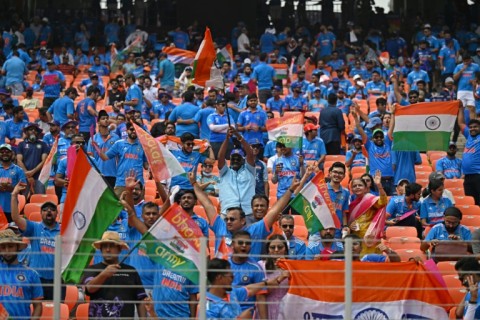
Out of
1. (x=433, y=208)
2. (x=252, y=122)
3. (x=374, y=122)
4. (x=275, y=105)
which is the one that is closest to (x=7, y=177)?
(x=433, y=208)

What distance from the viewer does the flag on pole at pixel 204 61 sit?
19047 millimetres

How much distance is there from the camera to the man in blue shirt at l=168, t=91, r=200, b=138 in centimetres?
2345

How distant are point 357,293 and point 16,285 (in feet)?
10.6

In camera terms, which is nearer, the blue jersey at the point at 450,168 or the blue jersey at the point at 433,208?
the blue jersey at the point at 433,208

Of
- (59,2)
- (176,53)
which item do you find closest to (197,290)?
(176,53)

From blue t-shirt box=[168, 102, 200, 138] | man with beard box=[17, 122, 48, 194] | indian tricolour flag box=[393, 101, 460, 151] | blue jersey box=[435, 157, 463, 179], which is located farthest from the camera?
blue t-shirt box=[168, 102, 200, 138]

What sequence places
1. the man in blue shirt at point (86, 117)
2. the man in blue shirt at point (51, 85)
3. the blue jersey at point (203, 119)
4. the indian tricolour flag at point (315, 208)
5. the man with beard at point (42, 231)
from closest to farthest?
the man with beard at point (42, 231)
the indian tricolour flag at point (315, 208)
the blue jersey at point (203, 119)
the man in blue shirt at point (86, 117)
the man in blue shirt at point (51, 85)

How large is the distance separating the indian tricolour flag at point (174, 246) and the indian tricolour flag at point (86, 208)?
2.27ft

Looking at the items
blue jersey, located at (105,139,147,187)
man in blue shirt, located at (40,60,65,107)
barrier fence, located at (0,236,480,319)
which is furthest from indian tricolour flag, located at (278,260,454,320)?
man in blue shirt, located at (40,60,65,107)

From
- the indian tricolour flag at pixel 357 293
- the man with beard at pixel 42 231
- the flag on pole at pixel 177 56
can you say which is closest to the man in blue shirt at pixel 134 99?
the flag on pole at pixel 177 56

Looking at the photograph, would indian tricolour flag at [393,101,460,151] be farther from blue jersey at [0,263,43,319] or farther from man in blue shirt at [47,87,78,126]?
blue jersey at [0,263,43,319]

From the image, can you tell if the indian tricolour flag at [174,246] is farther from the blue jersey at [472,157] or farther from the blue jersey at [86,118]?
the blue jersey at [86,118]

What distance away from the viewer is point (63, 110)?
2547 centimetres

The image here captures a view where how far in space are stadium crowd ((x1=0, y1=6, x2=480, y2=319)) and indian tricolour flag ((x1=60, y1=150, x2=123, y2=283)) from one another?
0.38 metres
